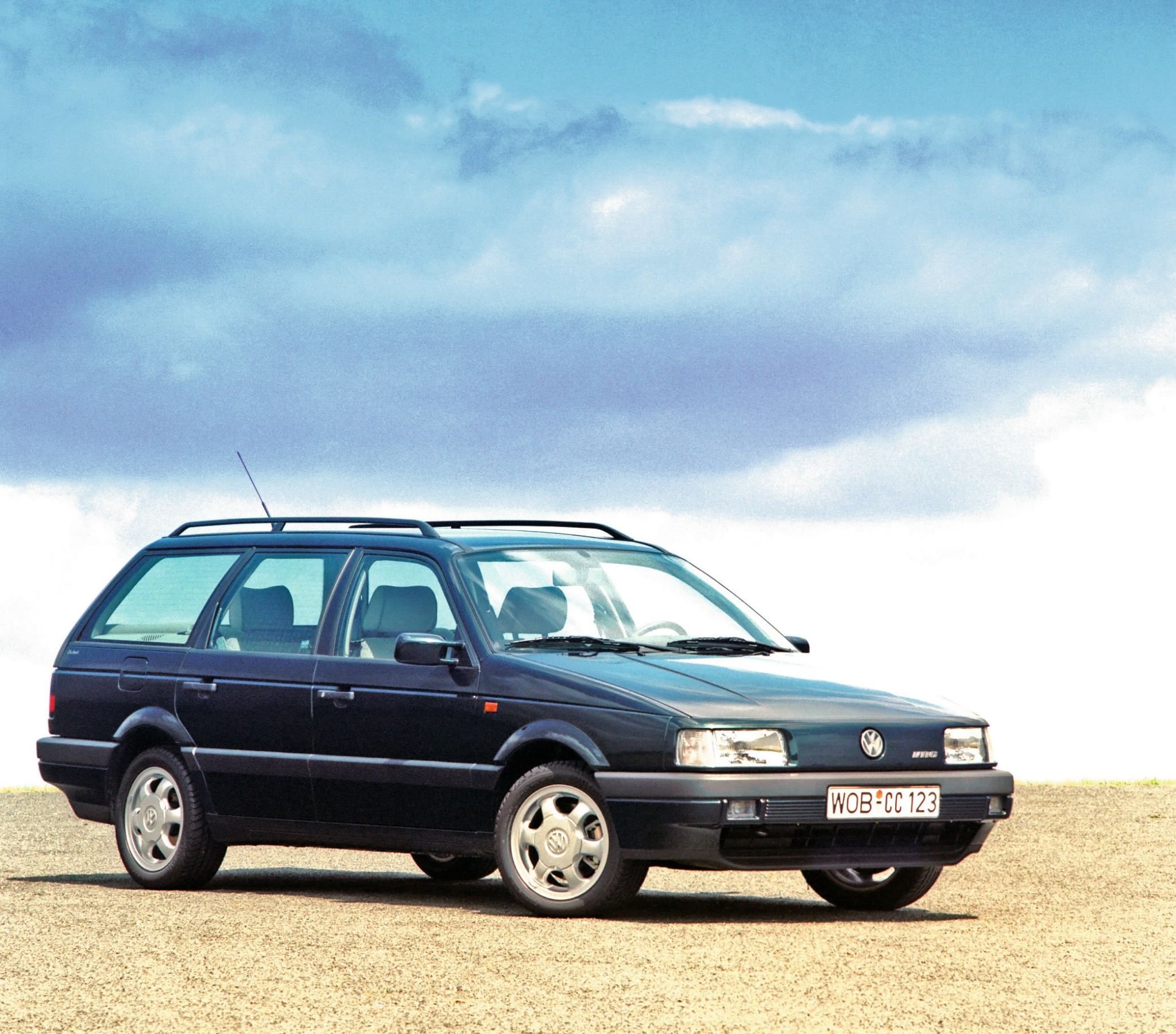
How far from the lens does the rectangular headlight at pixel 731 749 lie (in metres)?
9.48

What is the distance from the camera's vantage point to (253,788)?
37.2ft

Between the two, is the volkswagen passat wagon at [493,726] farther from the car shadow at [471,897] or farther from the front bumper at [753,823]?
the car shadow at [471,897]

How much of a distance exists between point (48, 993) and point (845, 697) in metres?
4.17

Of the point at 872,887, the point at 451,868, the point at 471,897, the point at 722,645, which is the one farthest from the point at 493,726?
the point at 451,868

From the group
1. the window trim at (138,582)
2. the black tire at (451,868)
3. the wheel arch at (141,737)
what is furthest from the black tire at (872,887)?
the window trim at (138,582)

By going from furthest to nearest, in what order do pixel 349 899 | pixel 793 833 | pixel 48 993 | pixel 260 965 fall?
pixel 349 899, pixel 793 833, pixel 260 965, pixel 48 993

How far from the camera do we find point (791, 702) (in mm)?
9812

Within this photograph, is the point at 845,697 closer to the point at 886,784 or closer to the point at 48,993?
the point at 886,784

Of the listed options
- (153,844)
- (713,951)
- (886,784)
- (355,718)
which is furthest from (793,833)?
(153,844)

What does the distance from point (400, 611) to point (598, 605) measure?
3.45 ft

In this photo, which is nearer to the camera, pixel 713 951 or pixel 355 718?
pixel 713 951

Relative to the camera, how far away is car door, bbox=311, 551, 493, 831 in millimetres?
10352

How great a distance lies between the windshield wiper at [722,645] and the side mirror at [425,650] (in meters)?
1.14

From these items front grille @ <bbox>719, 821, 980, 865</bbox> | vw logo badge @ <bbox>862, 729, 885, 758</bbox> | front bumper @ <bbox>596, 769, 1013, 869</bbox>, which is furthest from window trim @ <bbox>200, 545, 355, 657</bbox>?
vw logo badge @ <bbox>862, 729, 885, 758</bbox>
